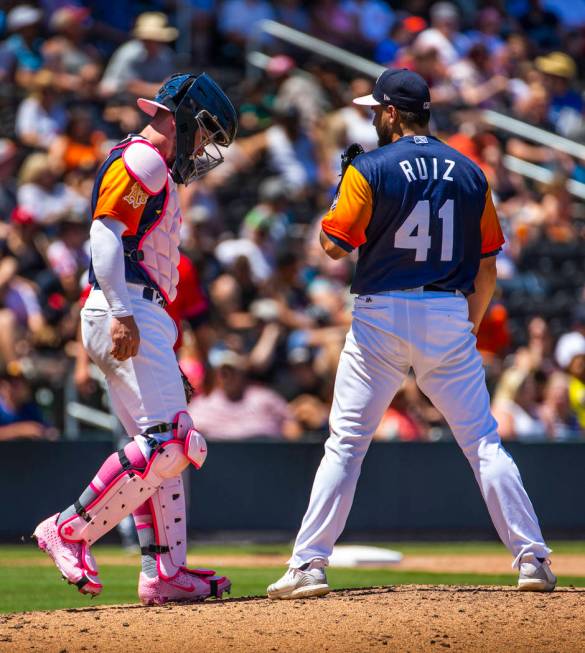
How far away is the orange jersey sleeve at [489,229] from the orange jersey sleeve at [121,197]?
5.37 feet

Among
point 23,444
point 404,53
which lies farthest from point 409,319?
point 404,53

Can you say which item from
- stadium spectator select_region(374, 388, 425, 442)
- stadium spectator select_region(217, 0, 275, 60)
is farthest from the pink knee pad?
stadium spectator select_region(217, 0, 275, 60)

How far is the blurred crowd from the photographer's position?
40.0 feet

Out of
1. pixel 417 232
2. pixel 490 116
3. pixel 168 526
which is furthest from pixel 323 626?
pixel 490 116

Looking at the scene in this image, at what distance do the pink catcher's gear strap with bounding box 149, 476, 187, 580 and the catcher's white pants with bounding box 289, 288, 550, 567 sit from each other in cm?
59

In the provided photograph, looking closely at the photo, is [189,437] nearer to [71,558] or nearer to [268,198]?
[71,558]

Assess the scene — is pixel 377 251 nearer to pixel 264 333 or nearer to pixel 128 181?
pixel 128 181

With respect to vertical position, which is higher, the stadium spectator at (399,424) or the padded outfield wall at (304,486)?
the stadium spectator at (399,424)

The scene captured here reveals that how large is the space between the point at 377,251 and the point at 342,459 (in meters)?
0.97

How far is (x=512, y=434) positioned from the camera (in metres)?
A: 13.0

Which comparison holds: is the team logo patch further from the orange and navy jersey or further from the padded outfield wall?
the padded outfield wall

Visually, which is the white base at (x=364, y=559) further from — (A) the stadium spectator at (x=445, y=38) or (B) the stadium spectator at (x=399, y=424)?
(A) the stadium spectator at (x=445, y=38)

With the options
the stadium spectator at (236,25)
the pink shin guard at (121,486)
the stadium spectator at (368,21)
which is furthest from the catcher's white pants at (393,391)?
the stadium spectator at (368,21)

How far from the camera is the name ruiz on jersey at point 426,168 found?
644 centimetres
